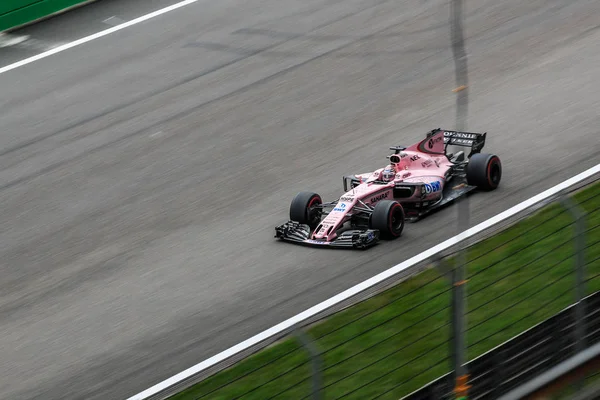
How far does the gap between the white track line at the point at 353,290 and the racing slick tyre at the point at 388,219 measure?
1.50 ft

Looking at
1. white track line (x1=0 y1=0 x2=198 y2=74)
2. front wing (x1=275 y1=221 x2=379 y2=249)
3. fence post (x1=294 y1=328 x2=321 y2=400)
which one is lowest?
front wing (x1=275 y1=221 x2=379 y2=249)

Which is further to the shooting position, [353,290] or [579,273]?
[353,290]

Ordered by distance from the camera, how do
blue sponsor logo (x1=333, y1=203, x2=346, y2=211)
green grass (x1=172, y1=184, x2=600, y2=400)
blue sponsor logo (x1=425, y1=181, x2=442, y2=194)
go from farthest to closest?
blue sponsor logo (x1=425, y1=181, x2=442, y2=194) < blue sponsor logo (x1=333, y1=203, x2=346, y2=211) < green grass (x1=172, y1=184, x2=600, y2=400)

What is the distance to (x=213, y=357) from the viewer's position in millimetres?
11008

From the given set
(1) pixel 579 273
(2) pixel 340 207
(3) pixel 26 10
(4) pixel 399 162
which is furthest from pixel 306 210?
(3) pixel 26 10

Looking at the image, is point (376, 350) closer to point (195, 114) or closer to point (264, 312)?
point (264, 312)

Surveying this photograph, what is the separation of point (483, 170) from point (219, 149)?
4.43 m

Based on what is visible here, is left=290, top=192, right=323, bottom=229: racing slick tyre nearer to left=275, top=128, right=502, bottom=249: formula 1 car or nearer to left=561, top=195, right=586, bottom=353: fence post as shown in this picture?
left=275, top=128, right=502, bottom=249: formula 1 car

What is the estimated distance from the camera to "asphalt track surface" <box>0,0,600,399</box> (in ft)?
39.2

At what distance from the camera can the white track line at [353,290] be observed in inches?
416

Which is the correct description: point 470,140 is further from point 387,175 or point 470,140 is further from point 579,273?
point 579,273

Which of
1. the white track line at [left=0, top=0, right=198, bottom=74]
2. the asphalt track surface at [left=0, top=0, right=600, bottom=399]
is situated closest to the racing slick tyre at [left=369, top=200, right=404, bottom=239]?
the asphalt track surface at [left=0, top=0, right=600, bottom=399]

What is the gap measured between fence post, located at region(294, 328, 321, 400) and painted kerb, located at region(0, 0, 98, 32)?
14940 millimetres

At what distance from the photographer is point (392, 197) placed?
1338 centimetres
